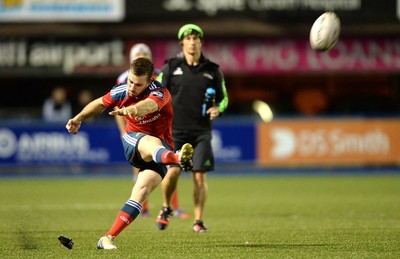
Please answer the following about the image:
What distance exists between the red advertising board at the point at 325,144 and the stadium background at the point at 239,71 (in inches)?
0.9

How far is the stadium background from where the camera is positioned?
2173 centimetres

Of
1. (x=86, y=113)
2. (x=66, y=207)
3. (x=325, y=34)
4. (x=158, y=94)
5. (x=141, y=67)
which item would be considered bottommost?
(x=66, y=207)

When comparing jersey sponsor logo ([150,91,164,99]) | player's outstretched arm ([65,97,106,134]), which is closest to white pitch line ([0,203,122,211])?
player's outstretched arm ([65,97,106,134])

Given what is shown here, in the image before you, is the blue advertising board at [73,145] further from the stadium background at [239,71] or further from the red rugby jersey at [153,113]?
the red rugby jersey at [153,113]

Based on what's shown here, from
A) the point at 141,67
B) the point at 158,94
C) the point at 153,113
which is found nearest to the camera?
the point at 141,67

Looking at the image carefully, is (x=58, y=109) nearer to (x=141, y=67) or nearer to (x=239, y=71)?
(x=239, y=71)

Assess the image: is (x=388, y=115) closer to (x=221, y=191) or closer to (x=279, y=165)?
(x=279, y=165)

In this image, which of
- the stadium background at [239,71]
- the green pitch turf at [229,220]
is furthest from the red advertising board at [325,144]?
the green pitch turf at [229,220]

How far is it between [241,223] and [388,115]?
1108cm

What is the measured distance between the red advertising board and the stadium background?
0.08 feet

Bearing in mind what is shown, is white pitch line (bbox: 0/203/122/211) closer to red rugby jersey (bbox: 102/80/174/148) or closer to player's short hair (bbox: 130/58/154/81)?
red rugby jersey (bbox: 102/80/174/148)

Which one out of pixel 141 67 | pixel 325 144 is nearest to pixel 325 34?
pixel 141 67

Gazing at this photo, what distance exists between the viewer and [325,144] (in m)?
21.8

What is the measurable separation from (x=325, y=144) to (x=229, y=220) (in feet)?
32.1
